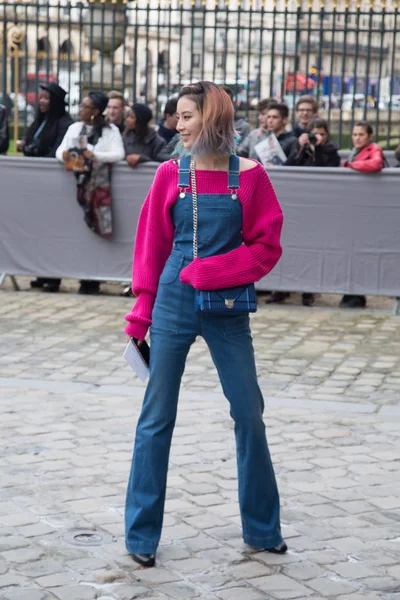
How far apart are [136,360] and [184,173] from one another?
0.77 metres

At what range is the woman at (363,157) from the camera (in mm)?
10359

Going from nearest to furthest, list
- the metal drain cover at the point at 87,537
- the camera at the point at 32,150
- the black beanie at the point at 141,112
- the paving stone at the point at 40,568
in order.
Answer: the paving stone at the point at 40,568, the metal drain cover at the point at 87,537, the black beanie at the point at 141,112, the camera at the point at 32,150

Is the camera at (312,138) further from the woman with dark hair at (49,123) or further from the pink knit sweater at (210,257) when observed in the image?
the pink knit sweater at (210,257)

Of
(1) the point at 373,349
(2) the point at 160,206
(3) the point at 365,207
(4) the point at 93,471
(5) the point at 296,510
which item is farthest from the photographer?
(3) the point at 365,207

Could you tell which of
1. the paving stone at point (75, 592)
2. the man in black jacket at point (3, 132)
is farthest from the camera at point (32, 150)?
the paving stone at point (75, 592)

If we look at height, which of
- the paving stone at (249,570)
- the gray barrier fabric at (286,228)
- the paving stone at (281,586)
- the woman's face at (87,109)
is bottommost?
the paving stone at (249,570)

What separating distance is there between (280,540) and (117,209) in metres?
6.72

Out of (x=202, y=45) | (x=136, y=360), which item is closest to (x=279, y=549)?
(x=136, y=360)

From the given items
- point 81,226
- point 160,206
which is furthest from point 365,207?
point 160,206

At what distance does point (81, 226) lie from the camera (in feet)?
36.2

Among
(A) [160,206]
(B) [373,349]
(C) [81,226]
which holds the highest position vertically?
(A) [160,206]

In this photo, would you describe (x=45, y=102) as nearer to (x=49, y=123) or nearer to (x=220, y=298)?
(x=49, y=123)

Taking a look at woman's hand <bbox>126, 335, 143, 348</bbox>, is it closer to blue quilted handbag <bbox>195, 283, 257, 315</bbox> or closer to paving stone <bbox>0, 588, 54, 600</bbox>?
blue quilted handbag <bbox>195, 283, 257, 315</bbox>

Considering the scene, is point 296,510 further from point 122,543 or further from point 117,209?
point 117,209
